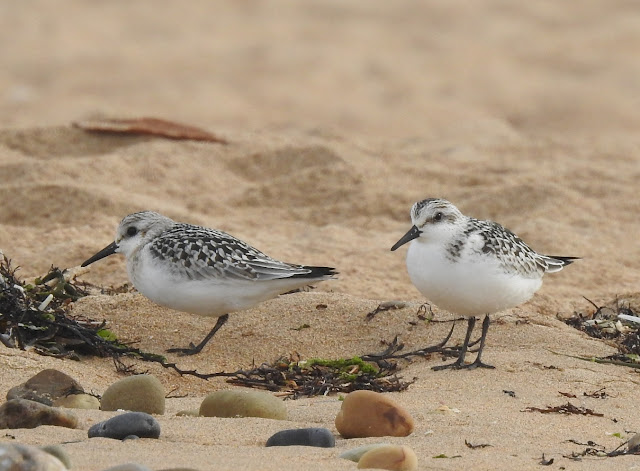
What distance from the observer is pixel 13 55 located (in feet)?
45.7

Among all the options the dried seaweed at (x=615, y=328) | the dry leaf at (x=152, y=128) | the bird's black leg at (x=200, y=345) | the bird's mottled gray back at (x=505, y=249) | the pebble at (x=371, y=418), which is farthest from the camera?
the dry leaf at (x=152, y=128)

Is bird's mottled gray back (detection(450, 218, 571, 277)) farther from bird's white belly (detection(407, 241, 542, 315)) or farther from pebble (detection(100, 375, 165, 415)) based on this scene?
pebble (detection(100, 375, 165, 415))

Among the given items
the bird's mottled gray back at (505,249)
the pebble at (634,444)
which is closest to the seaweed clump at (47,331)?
the bird's mottled gray back at (505,249)

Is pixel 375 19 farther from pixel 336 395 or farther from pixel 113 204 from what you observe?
pixel 336 395

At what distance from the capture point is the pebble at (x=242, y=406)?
392 centimetres

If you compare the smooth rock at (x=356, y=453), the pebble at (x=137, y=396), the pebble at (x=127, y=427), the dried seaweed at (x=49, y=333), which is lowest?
the dried seaweed at (x=49, y=333)

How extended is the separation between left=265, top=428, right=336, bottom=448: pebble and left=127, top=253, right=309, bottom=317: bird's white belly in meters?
1.73

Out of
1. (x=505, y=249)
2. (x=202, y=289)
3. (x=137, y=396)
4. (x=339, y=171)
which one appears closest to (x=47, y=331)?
(x=202, y=289)

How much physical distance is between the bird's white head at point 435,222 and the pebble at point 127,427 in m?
1.76

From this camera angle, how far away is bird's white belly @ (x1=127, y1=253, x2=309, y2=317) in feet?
16.9

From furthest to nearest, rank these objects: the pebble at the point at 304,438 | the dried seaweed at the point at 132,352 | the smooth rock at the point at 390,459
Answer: the dried seaweed at the point at 132,352
the pebble at the point at 304,438
the smooth rock at the point at 390,459

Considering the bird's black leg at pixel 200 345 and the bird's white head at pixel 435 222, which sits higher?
the bird's white head at pixel 435 222

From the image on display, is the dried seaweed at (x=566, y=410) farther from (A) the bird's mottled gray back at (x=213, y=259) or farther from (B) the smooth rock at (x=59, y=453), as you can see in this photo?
(B) the smooth rock at (x=59, y=453)

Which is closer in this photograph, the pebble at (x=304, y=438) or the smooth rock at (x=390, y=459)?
the smooth rock at (x=390, y=459)
